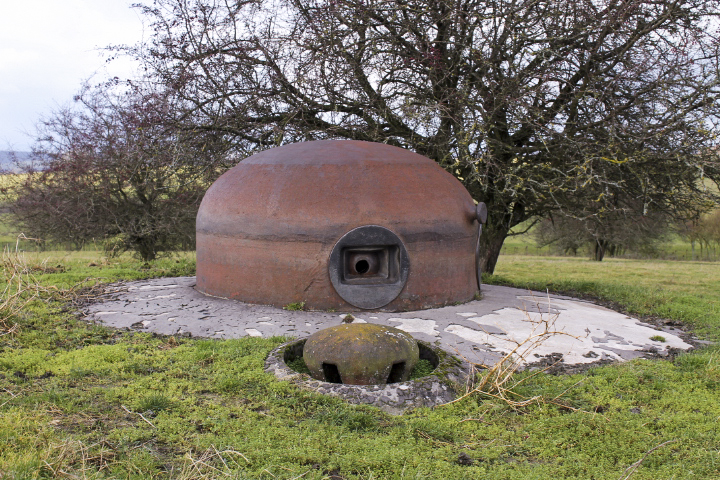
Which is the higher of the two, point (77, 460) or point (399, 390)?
point (399, 390)

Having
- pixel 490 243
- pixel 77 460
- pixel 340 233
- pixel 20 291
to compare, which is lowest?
pixel 77 460

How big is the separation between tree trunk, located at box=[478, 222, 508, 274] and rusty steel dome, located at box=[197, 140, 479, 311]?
343cm

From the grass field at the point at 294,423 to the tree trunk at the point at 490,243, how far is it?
215 inches

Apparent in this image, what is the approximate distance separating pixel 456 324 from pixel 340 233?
1658 millimetres

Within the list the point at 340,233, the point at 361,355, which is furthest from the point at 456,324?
the point at 361,355

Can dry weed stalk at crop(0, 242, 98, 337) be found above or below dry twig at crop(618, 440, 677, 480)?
above

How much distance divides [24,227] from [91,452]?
12199mm

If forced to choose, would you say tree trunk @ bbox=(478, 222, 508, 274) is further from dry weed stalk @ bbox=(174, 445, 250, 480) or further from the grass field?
dry weed stalk @ bbox=(174, 445, 250, 480)

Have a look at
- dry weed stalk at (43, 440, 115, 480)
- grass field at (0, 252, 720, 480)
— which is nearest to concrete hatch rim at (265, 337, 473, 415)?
grass field at (0, 252, 720, 480)

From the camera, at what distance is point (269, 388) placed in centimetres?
404

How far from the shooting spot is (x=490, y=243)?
34.6ft

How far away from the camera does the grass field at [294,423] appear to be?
116 inches

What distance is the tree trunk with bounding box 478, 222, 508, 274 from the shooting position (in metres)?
10.4

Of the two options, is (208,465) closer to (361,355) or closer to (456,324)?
(361,355)
